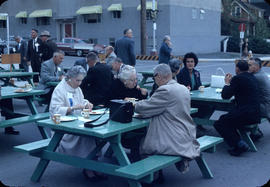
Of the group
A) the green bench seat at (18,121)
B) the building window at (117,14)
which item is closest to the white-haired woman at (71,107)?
the green bench seat at (18,121)

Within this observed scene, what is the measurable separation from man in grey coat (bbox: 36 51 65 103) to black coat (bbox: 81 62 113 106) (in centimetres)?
108

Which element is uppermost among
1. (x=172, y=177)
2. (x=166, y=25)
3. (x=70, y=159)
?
(x=166, y=25)

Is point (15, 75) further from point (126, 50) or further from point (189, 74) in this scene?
point (189, 74)

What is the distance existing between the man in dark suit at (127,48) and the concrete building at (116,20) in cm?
2000

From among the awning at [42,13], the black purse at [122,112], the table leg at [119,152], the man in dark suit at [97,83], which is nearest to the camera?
the table leg at [119,152]

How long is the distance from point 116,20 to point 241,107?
28.2 m

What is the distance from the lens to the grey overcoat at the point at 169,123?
4703 mm

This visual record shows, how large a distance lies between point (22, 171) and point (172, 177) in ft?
6.51

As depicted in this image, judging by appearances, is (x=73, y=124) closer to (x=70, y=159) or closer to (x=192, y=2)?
(x=70, y=159)

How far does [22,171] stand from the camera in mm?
5699

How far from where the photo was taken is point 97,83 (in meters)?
7.43

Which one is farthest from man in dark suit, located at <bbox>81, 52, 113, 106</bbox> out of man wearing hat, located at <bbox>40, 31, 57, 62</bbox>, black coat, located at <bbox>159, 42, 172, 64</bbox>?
black coat, located at <bbox>159, 42, 172, 64</bbox>

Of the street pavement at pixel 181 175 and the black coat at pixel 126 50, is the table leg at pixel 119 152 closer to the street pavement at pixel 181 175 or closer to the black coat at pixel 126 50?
the street pavement at pixel 181 175

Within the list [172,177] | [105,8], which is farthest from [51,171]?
[105,8]
